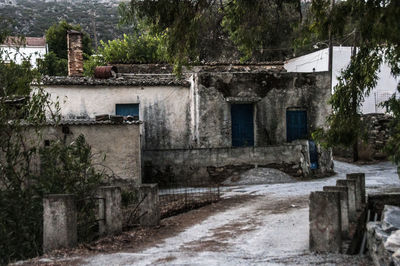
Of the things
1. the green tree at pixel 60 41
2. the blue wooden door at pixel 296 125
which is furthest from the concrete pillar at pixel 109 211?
the green tree at pixel 60 41

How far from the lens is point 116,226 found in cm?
753

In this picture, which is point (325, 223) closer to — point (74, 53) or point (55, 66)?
point (74, 53)

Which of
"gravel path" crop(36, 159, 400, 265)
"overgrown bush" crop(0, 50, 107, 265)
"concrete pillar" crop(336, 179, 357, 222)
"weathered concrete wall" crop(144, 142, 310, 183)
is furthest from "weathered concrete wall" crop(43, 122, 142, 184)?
"concrete pillar" crop(336, 179, 357, 222)

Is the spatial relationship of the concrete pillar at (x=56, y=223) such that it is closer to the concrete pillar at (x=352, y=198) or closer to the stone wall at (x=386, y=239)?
the stone wall at (x=386, y=239)

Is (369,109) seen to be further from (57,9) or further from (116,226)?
(57,9)

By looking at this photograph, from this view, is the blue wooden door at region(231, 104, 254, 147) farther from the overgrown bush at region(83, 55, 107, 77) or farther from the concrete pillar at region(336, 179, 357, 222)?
the overgrown bush at region(83, 55, 107, 77)

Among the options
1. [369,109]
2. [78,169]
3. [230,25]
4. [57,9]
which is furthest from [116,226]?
[57,9]

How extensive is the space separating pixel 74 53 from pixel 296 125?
11836 mm

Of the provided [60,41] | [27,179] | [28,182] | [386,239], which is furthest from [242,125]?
[60,41]

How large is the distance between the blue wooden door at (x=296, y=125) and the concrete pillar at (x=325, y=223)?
13.2 m

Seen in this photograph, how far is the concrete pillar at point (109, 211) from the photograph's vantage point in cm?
745

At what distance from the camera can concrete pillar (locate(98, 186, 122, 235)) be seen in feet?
24.4

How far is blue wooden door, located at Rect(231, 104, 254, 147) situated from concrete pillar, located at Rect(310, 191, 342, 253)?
12745 mm

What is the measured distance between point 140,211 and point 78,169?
1414 millimetres
